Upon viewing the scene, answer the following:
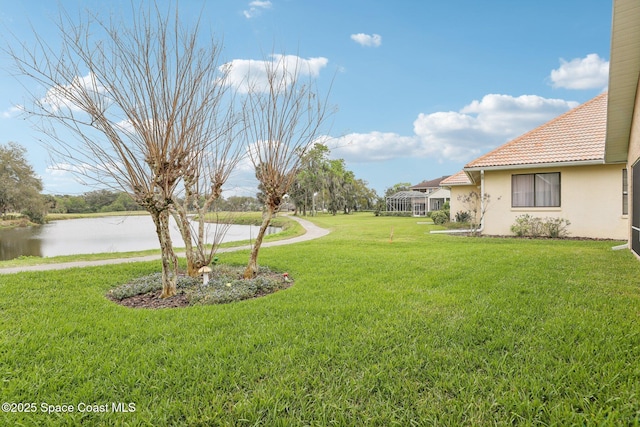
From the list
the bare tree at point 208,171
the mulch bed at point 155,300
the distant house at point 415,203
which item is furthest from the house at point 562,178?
the distant house at point 415,203

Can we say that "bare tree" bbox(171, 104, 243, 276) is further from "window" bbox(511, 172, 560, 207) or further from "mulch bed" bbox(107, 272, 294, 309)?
"window" bbox(511, 172, 560, 207)

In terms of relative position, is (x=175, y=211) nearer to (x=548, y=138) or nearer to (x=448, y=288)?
(x=448, y=288)

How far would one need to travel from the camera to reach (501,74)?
13.0m

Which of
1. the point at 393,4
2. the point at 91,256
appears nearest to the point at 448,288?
the point at 393,4

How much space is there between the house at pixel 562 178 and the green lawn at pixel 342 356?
7446mm

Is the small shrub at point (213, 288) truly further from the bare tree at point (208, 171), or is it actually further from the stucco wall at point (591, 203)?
the stucco wall at point (591, 203)

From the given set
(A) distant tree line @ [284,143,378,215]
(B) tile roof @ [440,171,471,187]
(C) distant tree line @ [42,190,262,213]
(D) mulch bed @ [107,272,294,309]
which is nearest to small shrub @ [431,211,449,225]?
(B) tile roof @ [440,171,471,187]

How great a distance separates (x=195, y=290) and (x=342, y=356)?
330cm

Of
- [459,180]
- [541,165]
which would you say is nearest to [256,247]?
[541,165]

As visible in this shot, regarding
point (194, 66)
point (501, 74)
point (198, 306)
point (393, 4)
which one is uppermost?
point (393, 4)

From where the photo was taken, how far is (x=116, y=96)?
4.82m

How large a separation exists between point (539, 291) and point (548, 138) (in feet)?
34.5

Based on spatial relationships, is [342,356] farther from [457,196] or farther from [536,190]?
[457,196]

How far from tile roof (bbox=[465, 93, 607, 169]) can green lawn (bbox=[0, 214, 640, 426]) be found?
7678mm
